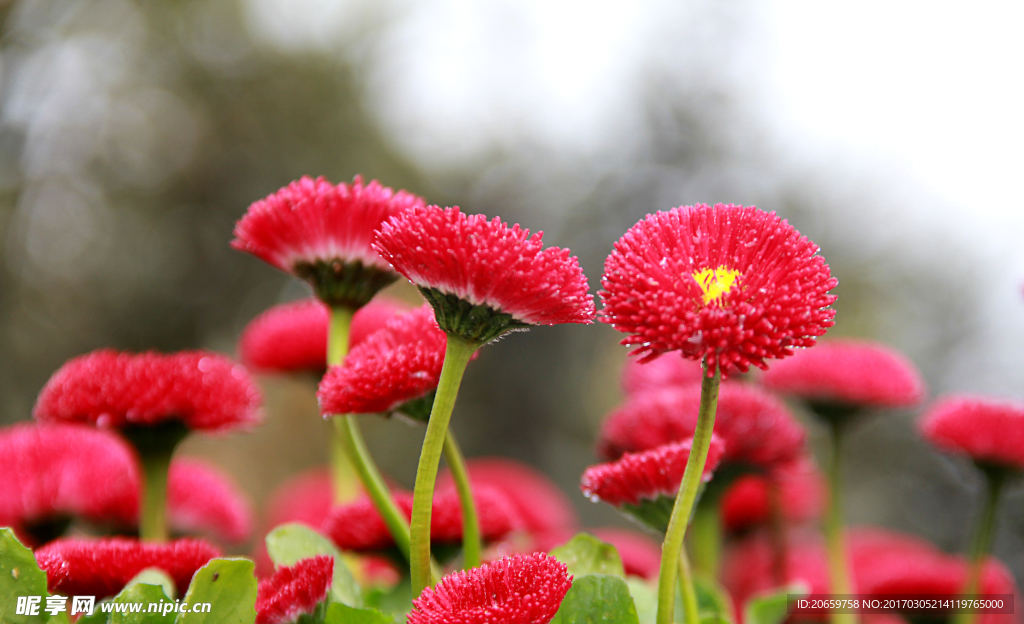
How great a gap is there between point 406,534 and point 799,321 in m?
0.35

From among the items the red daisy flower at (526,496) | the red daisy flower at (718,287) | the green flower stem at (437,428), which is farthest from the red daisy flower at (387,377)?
the red daisy flower at (526,496)

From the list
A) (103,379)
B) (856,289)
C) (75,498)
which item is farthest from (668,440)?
(856,289)

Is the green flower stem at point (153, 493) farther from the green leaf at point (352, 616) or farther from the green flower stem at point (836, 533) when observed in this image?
the green flower stem at point (836, 533)

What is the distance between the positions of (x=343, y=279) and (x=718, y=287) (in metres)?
0.31

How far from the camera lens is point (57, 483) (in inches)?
31.9

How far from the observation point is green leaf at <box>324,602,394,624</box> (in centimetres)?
46

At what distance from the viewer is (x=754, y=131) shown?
18.1ft

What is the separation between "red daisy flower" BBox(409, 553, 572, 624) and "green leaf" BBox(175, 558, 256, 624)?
112 millimetres

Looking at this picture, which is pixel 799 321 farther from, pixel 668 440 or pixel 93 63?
pixel 93 63

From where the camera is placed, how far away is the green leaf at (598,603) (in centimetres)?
45

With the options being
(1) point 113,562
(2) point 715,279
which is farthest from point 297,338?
(2) point 715,279

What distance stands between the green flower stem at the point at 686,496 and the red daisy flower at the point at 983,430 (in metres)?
0.54

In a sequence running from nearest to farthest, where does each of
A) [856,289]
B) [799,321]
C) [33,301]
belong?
[799,321]
[33,301]
[856,289]

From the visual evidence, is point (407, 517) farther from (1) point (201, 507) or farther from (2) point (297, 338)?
(1) point (201, 507)
